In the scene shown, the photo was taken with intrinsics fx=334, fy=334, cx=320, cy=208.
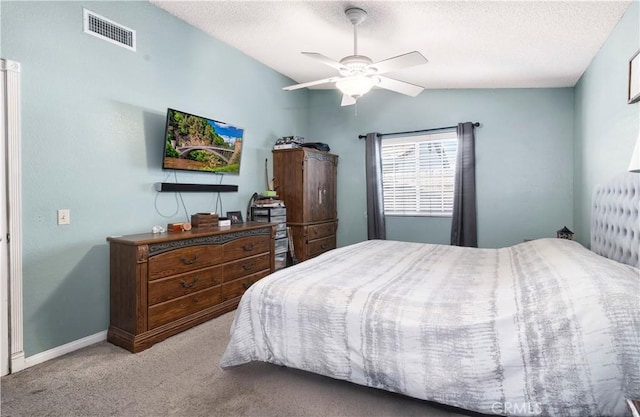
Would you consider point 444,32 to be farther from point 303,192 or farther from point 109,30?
point 109,30

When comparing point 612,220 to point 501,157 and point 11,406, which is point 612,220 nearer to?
point 501,157

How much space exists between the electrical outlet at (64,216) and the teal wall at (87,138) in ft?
0.12

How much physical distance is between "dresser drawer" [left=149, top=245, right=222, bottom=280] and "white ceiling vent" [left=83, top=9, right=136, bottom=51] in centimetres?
182

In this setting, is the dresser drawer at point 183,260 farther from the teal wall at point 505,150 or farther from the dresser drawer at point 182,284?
the teal wall at point 505,150

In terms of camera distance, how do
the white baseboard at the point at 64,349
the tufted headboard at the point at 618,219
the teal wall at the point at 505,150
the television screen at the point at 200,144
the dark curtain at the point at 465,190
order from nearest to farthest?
the tufted headboard at the point at 618,219 → the white baseboard at the point at 64,349 → the television screen at the point at 200,144 → the teal wall at the point at 505,150 → the dark curtain at the point at 465,190

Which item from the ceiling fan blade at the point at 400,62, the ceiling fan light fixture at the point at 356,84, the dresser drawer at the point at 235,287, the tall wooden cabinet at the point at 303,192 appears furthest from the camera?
the tall wooden cabinet at the point at 303,192

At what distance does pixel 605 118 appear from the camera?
291 centimetres

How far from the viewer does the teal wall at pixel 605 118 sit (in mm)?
2402

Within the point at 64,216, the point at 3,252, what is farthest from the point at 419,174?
the point at 3,252

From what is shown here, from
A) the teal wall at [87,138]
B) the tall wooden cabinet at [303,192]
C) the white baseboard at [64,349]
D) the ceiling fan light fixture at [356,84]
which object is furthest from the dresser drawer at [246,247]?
the ceiling fan light fixture at [356,84]

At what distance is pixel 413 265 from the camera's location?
98.6 inches

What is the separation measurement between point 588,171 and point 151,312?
4.32 m

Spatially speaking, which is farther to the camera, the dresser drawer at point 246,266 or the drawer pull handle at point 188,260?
the dresser drawer at point 246,266

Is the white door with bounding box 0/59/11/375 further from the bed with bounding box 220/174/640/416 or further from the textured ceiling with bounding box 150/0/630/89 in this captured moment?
the textured ceiling with bounding box 150/0/630/89
